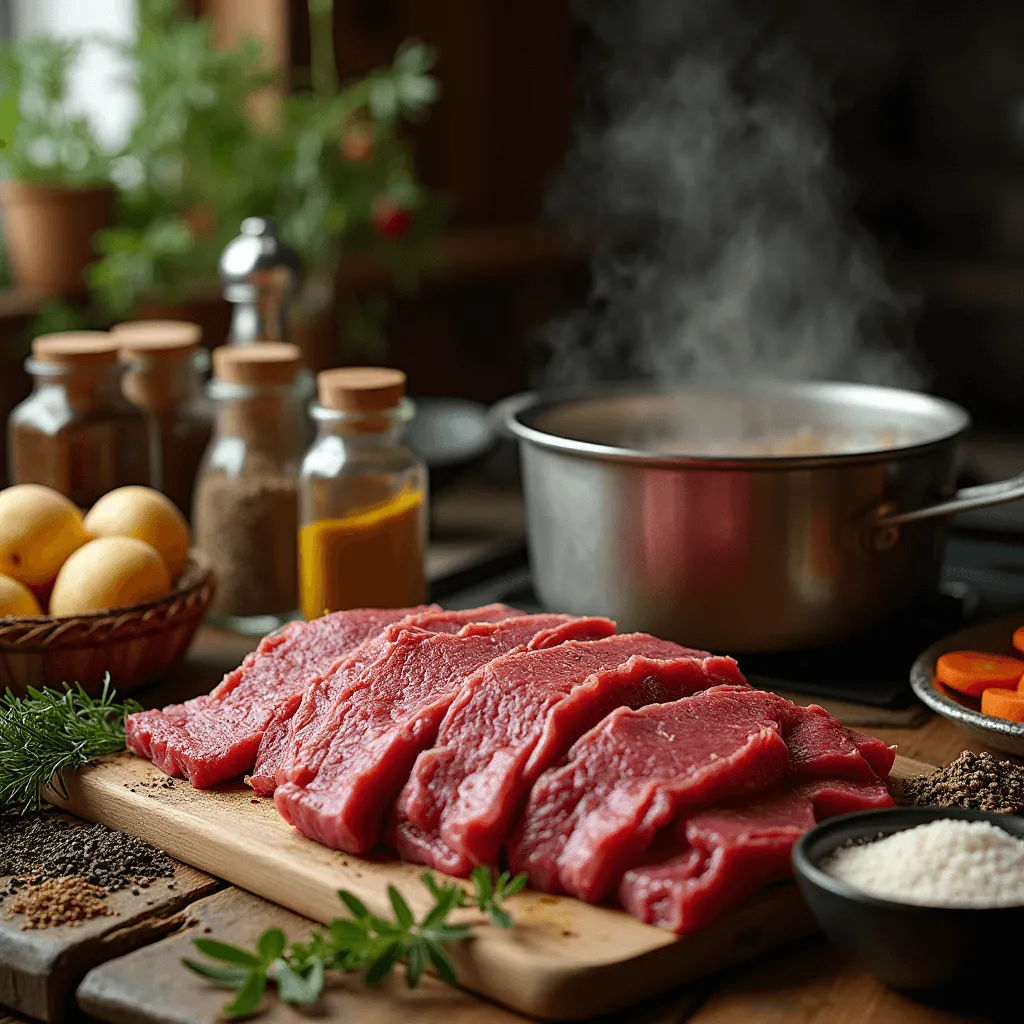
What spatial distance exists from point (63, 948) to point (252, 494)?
0.89 meters

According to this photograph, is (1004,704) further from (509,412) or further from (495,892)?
(509,412)

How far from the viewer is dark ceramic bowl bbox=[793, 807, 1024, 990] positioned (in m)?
1.01

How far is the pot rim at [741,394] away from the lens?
162cm

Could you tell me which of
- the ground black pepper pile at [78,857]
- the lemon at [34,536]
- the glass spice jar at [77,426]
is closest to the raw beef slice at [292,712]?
the ground black pepper pile at [78,857]

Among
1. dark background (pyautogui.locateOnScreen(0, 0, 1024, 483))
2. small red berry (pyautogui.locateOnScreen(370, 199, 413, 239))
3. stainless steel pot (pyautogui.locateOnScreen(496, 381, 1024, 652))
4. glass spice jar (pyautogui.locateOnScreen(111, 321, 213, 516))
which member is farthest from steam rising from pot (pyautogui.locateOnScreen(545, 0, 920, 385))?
stainless steel pot (pyautogui.locateOnScreen(496, 381, 1024, 652))

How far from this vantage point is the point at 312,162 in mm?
2678

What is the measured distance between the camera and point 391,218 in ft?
9.07

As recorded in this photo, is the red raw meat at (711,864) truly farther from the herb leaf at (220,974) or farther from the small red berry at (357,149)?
the small red berry at (357,149)

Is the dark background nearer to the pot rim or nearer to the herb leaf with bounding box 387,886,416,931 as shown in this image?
the pot rim

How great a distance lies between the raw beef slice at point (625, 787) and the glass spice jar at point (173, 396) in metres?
1.08

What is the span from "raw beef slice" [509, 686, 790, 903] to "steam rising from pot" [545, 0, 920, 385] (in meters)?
3.11

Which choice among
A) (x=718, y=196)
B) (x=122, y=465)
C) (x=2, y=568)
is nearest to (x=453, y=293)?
(x=718, y=196)

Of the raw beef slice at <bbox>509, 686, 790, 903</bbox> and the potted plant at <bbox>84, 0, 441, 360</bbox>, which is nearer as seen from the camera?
the raw beef slice at <bbox>509, 686, 790, 903</bbox>

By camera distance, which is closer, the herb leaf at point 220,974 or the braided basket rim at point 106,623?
the herb leaf at point 220,974
